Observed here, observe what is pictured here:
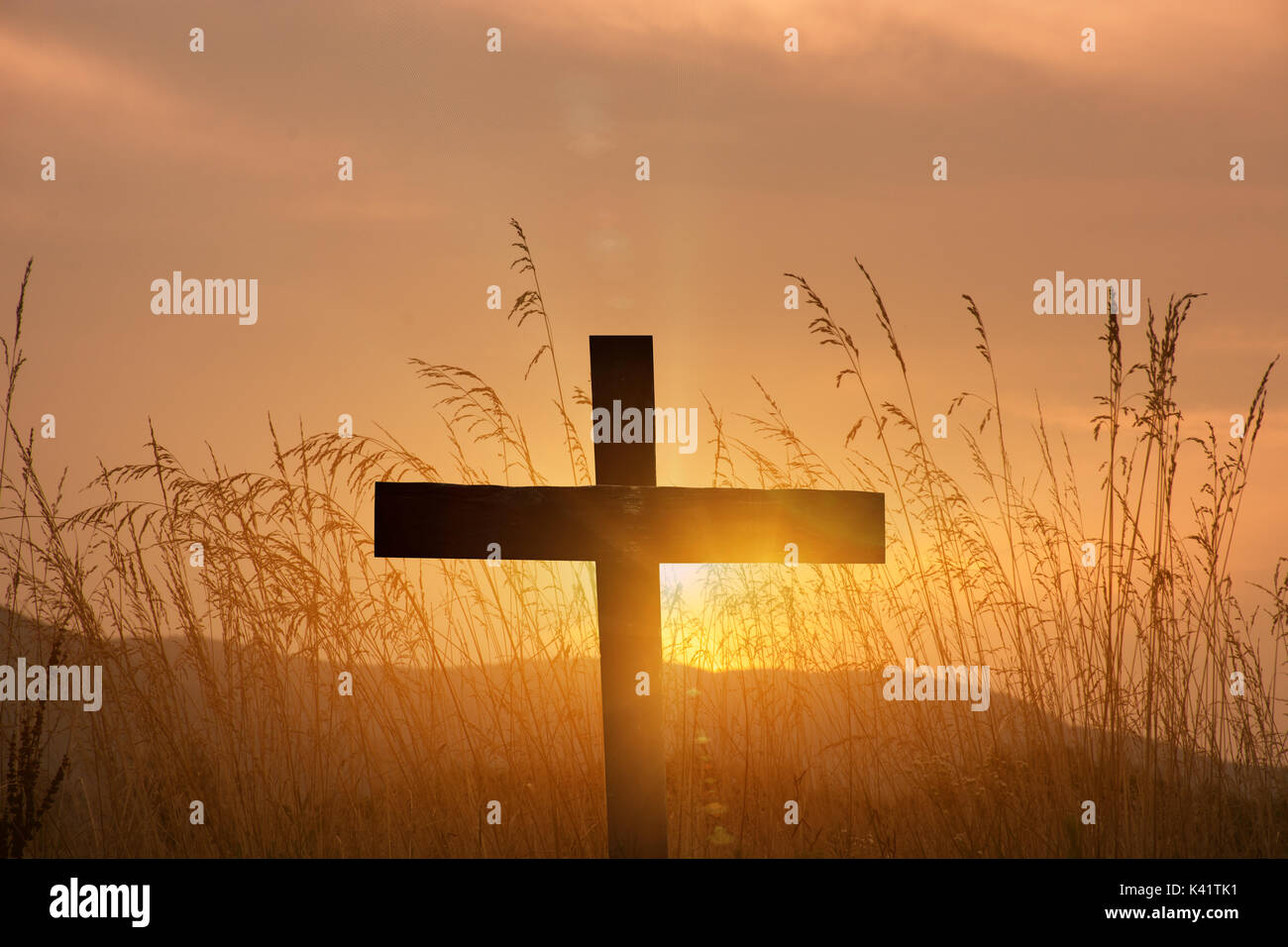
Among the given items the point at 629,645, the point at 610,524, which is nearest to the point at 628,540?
the point at 610,524

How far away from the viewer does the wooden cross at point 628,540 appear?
3223 mm

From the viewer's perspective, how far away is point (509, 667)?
403 centimetres

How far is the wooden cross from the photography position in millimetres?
3223

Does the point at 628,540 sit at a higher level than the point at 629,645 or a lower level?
higher

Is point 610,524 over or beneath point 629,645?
over

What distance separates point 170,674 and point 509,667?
4.20 ft

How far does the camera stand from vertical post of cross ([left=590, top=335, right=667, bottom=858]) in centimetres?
320

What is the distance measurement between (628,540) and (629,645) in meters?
0.34

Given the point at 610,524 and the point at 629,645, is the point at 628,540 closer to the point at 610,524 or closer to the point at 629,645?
the point at 610,524

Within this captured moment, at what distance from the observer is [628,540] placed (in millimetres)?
3320

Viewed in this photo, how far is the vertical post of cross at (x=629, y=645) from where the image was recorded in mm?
3199
